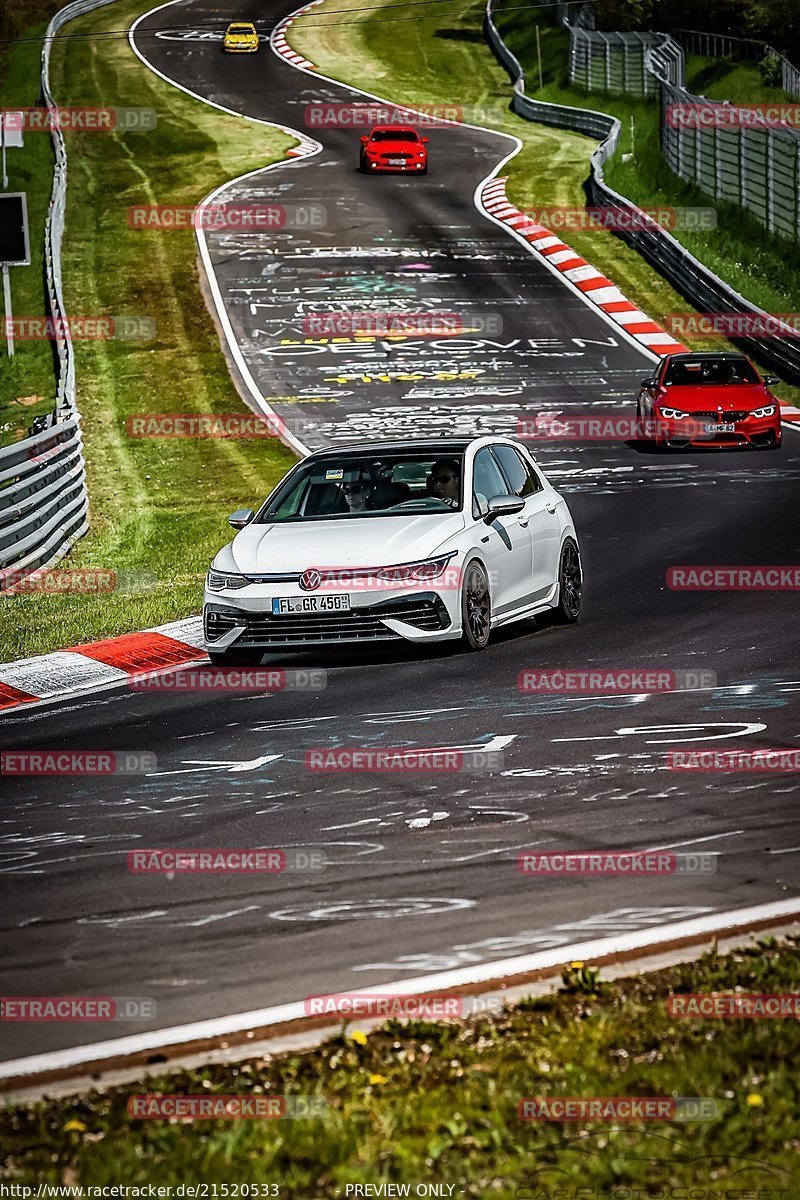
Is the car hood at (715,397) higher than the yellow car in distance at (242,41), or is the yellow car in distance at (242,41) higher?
the yellow car in distance at (242,41)

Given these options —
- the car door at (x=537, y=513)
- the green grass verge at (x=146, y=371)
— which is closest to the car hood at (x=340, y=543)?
the car door at (x=537, y=513)

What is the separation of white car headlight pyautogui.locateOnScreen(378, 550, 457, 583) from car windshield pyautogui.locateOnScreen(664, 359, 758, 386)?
13685 millimetres

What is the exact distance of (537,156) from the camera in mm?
52438

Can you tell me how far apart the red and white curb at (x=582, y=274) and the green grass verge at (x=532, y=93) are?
0.32 m

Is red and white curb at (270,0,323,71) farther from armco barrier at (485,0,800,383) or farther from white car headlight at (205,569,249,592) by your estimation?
white car headlight at (205,569,249,592)

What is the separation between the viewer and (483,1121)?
15.1 feet

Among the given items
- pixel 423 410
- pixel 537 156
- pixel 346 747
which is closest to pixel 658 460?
pixel 423 410

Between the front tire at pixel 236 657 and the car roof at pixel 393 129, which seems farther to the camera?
the car roof at pixel 393 129

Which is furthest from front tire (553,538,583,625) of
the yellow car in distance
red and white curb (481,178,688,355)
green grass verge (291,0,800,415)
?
the yellow car in distance

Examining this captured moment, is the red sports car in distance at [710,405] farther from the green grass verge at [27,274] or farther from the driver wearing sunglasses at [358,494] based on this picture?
the driver wearing sunglasses at [358,494]

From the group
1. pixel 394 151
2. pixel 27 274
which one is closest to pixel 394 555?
pixel 27 274

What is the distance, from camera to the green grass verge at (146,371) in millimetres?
15961

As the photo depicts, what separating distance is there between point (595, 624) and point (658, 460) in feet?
36.7

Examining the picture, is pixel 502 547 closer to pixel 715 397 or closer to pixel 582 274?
pixel 715 397
